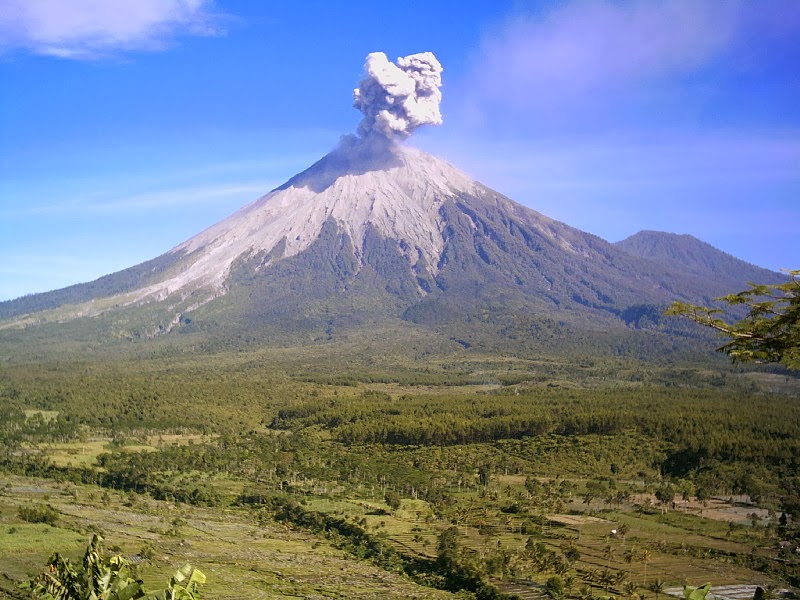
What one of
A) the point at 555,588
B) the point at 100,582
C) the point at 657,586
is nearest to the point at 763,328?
the point at 100,582

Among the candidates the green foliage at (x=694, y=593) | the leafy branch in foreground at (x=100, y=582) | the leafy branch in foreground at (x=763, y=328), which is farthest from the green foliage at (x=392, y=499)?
the green foliage at (x=694, y=593)

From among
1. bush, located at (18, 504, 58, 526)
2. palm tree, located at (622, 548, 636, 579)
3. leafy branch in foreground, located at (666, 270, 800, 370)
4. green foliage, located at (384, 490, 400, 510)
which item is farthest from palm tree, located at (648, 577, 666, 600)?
bush, located at (18, 504, 58, 526)

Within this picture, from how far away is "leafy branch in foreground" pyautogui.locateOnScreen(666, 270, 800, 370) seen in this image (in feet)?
39.0

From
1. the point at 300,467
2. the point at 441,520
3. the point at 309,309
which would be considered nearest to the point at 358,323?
the point at 309,309

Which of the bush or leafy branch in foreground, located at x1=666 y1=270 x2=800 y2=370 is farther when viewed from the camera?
the bush

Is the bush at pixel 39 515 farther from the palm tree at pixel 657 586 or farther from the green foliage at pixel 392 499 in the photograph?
the palm tree at pixel 657 586

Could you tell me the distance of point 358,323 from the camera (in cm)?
18362

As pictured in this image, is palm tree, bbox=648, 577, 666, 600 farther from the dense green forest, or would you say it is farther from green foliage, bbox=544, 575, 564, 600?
green foliage, bbox=544, 575, 564, 600

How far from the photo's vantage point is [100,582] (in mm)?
7969

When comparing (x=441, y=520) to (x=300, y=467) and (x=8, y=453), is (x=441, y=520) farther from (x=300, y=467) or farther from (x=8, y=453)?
(x=8, y=453)

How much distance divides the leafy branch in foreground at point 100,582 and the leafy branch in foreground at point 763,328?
8432mm

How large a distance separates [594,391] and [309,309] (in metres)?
105

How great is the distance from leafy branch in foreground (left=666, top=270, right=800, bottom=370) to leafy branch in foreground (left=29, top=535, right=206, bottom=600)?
843 cm

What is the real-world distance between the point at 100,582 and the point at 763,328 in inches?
427
